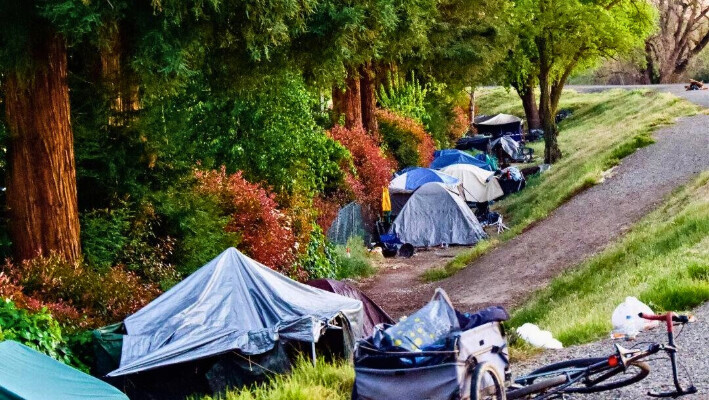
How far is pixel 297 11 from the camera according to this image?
14.2 metres

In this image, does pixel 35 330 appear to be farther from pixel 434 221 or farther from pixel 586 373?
pixel 434 221

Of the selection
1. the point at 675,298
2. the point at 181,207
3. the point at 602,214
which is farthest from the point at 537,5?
the point at 675,298

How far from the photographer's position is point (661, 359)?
993cm

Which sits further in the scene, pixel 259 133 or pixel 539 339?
pixel 259 133

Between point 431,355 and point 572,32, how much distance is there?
34176 mm

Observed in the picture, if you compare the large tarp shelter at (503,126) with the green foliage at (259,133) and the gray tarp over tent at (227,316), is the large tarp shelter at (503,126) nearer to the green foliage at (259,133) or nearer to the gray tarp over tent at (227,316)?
the green foliage at (259,133)

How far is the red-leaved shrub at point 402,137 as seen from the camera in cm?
4181

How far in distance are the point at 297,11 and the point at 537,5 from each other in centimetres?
2761

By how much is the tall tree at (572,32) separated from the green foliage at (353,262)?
15056mm

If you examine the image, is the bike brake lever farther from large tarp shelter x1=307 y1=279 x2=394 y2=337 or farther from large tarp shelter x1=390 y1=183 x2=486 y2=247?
large tarp shelter x1=390 y1=183 x2=486 y2=247

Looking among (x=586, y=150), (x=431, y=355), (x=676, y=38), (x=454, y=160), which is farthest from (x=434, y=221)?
(x=676, y=38)

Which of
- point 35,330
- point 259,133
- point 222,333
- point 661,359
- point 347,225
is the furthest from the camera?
point 347,225

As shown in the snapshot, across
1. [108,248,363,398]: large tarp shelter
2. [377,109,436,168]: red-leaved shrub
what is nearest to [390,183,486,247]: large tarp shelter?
[377,109,436,168]: red-leaved shrub

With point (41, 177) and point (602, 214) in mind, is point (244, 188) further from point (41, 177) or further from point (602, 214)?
point (602, 214)
